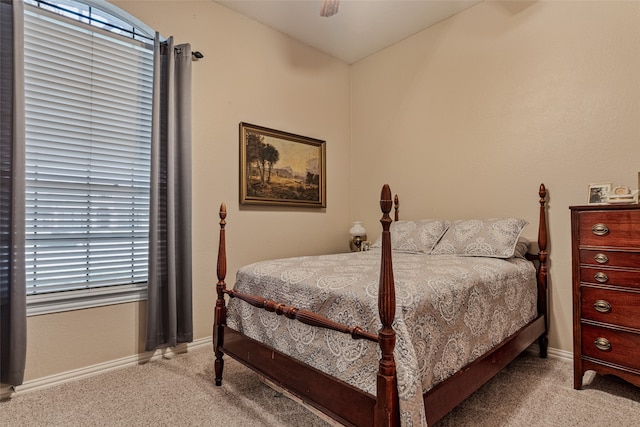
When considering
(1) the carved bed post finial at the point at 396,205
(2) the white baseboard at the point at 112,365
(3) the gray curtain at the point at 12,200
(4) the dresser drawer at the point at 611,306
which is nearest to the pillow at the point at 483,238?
(4) the dresser drawer at the point at 611,306

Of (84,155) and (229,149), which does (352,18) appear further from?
(84,155)

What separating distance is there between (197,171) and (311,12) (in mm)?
1812

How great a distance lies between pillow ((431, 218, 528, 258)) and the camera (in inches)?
92.4

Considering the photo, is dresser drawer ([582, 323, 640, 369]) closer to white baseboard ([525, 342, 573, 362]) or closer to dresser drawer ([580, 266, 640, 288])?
dresser drawer ([580, 266, 640, 288])

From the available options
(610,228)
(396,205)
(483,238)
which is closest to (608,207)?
(610,228)

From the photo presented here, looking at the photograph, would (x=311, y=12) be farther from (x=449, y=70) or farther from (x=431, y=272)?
(x=431, y=272)

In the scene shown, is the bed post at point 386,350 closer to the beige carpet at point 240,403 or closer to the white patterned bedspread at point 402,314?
the white patterned bedspread at point 402,314

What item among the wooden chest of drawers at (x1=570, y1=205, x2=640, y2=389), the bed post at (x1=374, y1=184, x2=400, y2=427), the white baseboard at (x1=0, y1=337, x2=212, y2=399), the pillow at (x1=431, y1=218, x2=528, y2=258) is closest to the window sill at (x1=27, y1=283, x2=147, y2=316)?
the white baseboard at (x1=0, y1=337, x2=212, y2=399)

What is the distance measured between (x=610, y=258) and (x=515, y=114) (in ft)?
4.42

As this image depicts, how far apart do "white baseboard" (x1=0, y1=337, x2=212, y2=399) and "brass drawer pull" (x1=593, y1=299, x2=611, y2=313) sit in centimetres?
279

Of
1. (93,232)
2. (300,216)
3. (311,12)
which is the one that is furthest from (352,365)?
(311,12)

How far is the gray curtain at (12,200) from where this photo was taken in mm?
1880

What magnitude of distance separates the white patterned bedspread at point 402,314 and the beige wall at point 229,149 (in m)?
0.96

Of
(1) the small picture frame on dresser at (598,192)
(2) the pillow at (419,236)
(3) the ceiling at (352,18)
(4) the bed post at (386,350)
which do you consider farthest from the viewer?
(3) the ceiling at (352,18)
